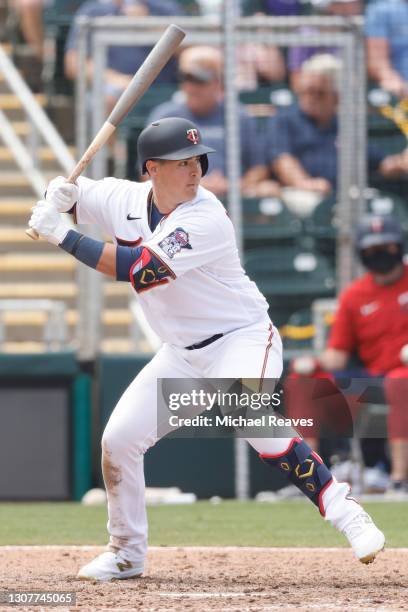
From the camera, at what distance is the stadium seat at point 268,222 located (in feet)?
28.0

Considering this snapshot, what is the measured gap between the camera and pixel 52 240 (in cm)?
443

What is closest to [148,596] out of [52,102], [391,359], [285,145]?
[391,359]

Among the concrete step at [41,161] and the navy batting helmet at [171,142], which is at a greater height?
the navy batting helmet at [171,142]

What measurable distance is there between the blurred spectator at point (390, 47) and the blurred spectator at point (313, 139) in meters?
0.46

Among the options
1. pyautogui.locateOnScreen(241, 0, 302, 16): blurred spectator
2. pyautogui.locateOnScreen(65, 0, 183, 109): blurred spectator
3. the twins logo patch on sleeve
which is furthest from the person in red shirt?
the twins logo patch on sleeve

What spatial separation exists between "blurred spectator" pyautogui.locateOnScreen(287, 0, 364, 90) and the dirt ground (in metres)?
3.96

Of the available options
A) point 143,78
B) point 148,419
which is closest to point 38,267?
point 143,78

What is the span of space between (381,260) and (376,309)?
12.0 inches

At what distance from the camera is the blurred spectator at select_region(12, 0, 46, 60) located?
10562 mm

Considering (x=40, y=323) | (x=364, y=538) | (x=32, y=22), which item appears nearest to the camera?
(x=364, y=538)

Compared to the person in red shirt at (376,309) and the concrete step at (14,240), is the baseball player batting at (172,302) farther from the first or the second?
the concrete step at (14,240)

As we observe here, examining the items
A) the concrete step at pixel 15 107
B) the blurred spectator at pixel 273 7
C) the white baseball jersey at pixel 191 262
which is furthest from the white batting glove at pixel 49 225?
the concrete step at pixel 15 107

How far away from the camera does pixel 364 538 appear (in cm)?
438

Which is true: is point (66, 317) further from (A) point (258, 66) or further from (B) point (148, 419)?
(B) point (148, 419)
